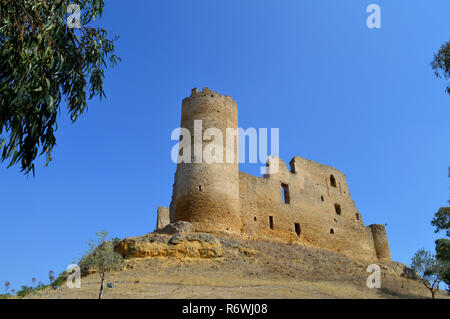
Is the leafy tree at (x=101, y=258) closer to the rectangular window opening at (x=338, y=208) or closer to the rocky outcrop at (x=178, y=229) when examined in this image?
the rocky outcrop at (x=178, y=229)

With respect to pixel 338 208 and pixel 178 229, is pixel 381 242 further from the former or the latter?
pixel 178 229

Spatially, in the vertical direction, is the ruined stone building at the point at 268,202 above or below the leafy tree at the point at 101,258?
above

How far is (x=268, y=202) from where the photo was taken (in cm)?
2094

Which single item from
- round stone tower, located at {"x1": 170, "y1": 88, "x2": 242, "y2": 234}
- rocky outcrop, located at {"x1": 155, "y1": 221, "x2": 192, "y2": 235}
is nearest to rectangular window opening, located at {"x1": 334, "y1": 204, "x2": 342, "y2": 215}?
round stone tower, located at {"x1": 170, "y1": 88, "x2": 242, "y2": 234}

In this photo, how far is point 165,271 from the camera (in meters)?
12.9

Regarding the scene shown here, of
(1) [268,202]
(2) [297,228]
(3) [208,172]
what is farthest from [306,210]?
(3) [208,172]

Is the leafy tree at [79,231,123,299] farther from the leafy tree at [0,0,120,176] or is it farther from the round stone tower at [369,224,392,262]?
the round stone tower at [369,224,392,262]

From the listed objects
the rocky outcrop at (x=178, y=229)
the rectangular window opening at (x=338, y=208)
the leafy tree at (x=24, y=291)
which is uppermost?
the rectangular window opening at (x=338, y=208)

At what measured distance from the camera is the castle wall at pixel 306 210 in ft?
66.4

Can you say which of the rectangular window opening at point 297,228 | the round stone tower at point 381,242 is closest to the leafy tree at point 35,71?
Answer: the rectangular window opening at point 297,228

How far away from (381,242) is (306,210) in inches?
275

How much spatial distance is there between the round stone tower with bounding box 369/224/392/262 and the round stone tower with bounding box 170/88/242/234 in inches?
481

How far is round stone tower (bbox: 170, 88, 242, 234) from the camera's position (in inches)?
696
